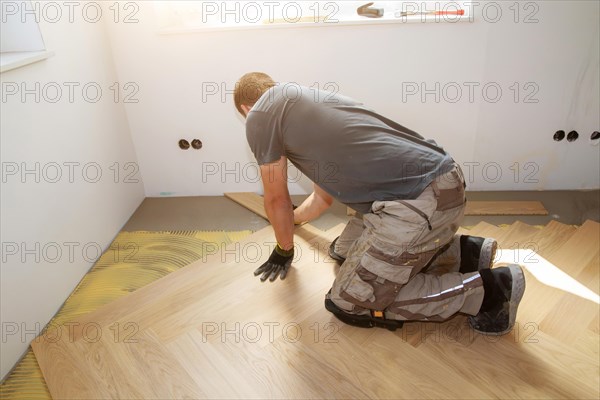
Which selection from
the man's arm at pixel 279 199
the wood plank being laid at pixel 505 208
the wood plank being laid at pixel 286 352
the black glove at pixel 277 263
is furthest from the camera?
the wood plank being laid at pixel 505 208

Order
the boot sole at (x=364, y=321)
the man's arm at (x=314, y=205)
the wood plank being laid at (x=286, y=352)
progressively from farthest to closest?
1. the man's arm at (x=314, y=205)
2. the boot sole at (x=364, y=321)
3. the wood plank being laid at (x=286, y=352)

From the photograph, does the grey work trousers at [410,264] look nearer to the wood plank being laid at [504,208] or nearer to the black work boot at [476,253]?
the black work boot at [476,253]

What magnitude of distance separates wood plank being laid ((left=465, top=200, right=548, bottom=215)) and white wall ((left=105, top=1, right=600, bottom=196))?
248 millimetres

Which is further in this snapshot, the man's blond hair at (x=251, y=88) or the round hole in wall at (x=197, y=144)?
the round hole in wall at (x=197, y=144)

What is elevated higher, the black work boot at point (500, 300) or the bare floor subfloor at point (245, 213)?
the black work boot at point (500, 300)

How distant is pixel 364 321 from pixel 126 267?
138cm

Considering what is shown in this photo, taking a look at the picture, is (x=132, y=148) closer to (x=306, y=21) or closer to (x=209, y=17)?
(x=209, y=17)

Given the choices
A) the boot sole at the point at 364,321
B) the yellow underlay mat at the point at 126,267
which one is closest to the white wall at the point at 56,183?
the yellow underlay mat at the point at 126,267

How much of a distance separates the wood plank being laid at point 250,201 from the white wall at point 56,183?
75 cm

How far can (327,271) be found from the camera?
2.15m

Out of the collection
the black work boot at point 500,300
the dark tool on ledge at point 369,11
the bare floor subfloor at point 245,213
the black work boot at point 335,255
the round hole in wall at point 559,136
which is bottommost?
the bare floor subfloor at point 245,213

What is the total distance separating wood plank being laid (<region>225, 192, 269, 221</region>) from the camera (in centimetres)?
290

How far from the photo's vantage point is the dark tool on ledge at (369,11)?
2.63 m

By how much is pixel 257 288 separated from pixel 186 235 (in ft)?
2.71
